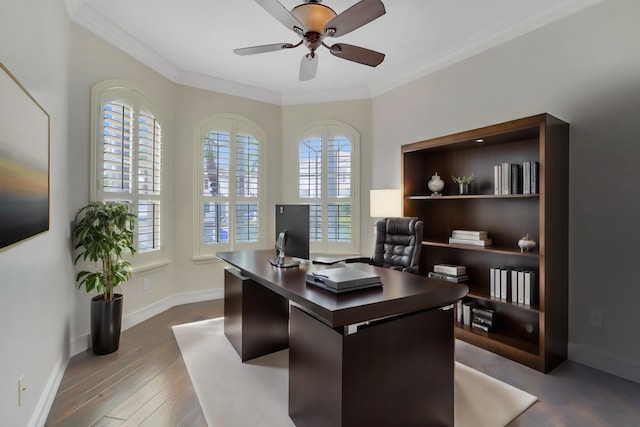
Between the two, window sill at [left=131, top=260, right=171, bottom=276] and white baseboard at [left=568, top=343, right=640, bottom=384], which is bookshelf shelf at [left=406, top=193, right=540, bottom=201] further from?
window sill at [left=131, top=260, right=171, bottom=276]

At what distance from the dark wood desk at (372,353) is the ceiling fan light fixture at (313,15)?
5.94 feet

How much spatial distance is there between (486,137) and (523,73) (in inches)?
29.2

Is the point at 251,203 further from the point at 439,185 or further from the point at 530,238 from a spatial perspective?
the point at 530,238

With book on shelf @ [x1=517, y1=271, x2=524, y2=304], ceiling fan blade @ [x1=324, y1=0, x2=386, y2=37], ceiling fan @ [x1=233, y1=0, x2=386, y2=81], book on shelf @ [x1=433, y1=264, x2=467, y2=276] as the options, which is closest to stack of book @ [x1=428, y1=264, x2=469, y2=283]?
book on shelf @ [x1=433, y1=264, x2=467, y2=276]

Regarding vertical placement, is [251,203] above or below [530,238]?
above

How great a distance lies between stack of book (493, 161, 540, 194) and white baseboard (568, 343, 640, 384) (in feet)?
→ 4.34

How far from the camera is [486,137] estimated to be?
111 inches

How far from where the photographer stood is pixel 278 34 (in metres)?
3.17

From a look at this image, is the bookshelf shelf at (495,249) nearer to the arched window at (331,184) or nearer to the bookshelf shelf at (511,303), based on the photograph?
the bookshelf shelf at (511,303)

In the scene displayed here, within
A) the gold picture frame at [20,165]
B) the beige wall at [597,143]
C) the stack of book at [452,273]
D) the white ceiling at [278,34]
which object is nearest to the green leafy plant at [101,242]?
the gold picture frame at [20,165]

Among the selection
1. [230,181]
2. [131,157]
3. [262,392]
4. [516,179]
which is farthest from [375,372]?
[230,181]

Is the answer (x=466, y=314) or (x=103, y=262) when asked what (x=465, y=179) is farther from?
(x=103, y=262)

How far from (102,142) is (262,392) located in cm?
266

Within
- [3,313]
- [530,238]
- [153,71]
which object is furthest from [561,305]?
[153,71]
